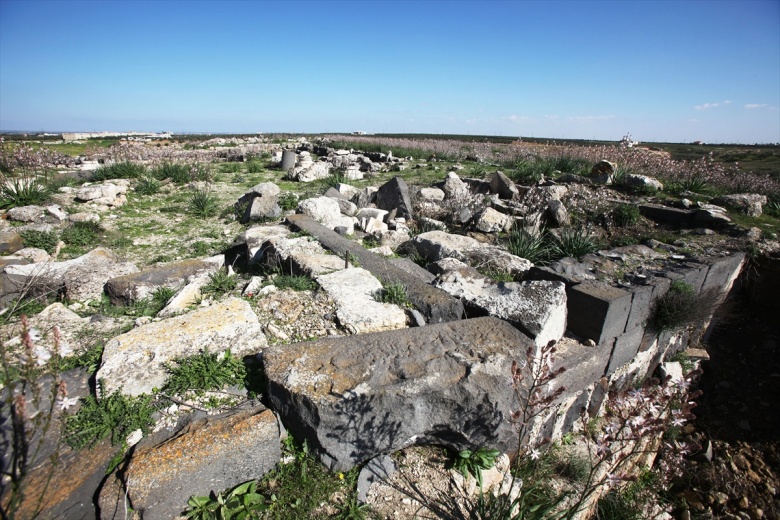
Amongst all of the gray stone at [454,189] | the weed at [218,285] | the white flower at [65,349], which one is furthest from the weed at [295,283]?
the gray stone at [454,189]

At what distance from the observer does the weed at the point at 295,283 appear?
3568 millimetres

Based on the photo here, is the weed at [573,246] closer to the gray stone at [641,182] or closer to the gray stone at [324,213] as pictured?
the gray stone at [324,213]

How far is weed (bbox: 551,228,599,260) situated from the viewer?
4.77m

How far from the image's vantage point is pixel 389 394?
2.20 m

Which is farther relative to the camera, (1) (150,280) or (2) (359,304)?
(1) (150,280)

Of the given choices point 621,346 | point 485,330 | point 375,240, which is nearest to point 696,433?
point 621,346

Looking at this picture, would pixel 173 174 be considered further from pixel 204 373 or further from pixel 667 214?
pixel 667 214

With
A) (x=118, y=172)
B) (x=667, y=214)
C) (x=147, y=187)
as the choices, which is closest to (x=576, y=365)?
(x=667, y=214)

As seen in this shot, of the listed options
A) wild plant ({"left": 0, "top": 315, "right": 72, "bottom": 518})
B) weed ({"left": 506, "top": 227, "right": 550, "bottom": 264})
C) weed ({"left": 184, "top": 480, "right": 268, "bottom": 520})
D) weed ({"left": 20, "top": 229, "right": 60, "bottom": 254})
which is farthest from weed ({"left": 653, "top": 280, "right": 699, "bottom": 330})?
weed ({"left": 20, "top": 229, "right": 60, "bottom": 254})

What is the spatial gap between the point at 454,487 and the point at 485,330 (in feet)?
3.43

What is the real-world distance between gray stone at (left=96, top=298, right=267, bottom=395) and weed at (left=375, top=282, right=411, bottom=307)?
3.59 feet

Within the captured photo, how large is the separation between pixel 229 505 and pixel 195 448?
0.35 metres

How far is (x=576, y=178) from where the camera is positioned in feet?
30.0

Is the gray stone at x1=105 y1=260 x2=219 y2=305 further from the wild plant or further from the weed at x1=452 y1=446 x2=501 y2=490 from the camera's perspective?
the weed at x1=452 y1=446 x2=501 y2=490
